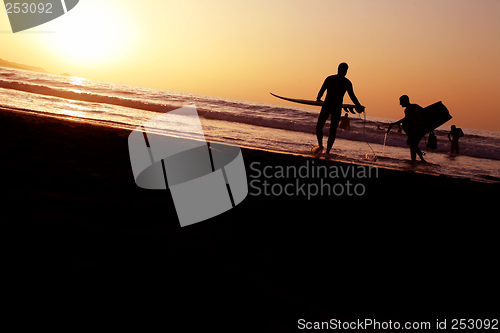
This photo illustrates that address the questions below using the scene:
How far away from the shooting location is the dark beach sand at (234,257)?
4.61ft

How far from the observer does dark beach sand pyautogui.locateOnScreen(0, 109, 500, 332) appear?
4.61 feet

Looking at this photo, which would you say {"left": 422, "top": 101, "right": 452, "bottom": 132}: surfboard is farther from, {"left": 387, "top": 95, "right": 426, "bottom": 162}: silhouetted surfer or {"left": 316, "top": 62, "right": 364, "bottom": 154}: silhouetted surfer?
{"left": 316, "top": 62, "right": 364, "bottom": 154}: silhouetted surfer

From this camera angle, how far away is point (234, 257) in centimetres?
194

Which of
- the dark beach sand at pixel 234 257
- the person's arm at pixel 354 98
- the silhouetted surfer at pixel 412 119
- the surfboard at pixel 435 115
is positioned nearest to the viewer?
the dark beach sand at pixel 234 257

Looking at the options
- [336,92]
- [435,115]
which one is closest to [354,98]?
[336,92]

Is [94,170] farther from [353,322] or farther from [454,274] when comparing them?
[454,274]

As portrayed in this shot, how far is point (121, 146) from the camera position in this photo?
17.1 ft

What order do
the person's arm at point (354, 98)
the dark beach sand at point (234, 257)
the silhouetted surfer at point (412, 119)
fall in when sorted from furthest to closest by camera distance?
the silhouetted surfer at point (412, 119)
the person's arm at point (354, 98)
the dark beach sand at point (234, 257)

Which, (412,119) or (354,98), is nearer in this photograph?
(354,98)

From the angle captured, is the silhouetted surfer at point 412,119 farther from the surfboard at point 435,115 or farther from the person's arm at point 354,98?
the person's arm at point 354,98

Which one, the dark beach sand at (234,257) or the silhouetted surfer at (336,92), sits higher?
the silhouetted surfer at (336,92)

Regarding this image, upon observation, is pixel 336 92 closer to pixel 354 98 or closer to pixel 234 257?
pixel 354 98

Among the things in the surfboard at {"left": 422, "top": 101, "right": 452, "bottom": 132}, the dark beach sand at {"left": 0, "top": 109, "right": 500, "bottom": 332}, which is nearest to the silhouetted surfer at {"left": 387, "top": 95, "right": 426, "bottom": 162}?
the surfboard at {"left": 422, "top": 101, "right": 452, "bottom": 132}

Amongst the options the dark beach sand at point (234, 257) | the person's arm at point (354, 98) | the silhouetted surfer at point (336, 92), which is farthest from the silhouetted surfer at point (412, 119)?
the dark beach sand at point (234, 257)
